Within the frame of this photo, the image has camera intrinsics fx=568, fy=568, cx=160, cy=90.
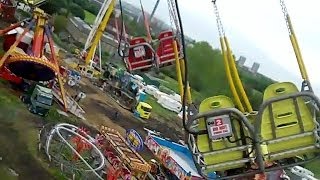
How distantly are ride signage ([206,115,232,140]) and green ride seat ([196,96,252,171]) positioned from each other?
0.04 m

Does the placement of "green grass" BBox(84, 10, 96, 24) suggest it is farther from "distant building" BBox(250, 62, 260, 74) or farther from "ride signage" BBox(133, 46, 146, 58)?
"ride signage" BBox(133, 46, 146, 58)

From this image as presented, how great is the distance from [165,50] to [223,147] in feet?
18.1

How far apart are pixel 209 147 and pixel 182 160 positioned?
20.2ft

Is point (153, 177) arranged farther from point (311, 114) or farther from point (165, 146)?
point (311, 114)

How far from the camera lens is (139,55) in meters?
10.0

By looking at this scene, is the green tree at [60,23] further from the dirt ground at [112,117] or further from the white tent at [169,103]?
the dirt ground at [112,117]

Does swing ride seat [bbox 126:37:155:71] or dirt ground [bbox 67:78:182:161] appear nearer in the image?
swing ride seat [bbox 126:37:155:71]

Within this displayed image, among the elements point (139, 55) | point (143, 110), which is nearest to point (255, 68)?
point (143, 110)

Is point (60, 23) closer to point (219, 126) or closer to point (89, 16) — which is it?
point (89, 16)

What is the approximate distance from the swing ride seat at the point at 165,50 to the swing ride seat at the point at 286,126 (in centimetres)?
541

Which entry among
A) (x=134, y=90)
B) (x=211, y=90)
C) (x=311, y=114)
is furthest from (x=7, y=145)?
(x=134, y=90)

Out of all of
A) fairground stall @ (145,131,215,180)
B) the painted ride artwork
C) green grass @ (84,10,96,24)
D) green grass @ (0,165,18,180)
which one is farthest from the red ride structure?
green grass @ (84,10,96,24)

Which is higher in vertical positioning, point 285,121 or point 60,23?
point 285,121

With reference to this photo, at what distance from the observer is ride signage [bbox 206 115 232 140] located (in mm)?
4884
